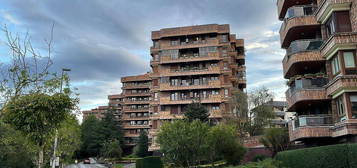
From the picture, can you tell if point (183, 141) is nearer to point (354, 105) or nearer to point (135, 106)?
point (354, 105)

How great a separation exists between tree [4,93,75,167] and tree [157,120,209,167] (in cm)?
1776

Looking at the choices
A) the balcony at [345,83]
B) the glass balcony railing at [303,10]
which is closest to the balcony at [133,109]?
the glass balcony railing at [303,10]

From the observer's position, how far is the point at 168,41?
2339 inches

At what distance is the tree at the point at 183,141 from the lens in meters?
30.5

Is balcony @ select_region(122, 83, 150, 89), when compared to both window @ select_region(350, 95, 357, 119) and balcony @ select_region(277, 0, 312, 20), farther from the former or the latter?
window @ select_region(350, 95, 357, 119)

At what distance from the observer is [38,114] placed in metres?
12.6

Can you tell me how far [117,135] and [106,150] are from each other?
362 inches

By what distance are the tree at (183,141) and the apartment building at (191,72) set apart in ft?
73.9

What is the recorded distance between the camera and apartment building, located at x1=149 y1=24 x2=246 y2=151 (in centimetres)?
5544

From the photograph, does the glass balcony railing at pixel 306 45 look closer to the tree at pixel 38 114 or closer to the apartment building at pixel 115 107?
the tree at pixel 38 114

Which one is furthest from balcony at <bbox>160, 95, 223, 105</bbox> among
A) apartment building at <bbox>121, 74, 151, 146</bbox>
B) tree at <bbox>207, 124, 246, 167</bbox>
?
apartment building at <bbox>121, 74, 151, 146</bbox>

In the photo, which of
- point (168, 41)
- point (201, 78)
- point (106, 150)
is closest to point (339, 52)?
point (201, 78)

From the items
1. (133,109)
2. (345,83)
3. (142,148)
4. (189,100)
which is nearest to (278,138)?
(345,83)

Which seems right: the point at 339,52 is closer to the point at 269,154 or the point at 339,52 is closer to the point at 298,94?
the point at 298,94
